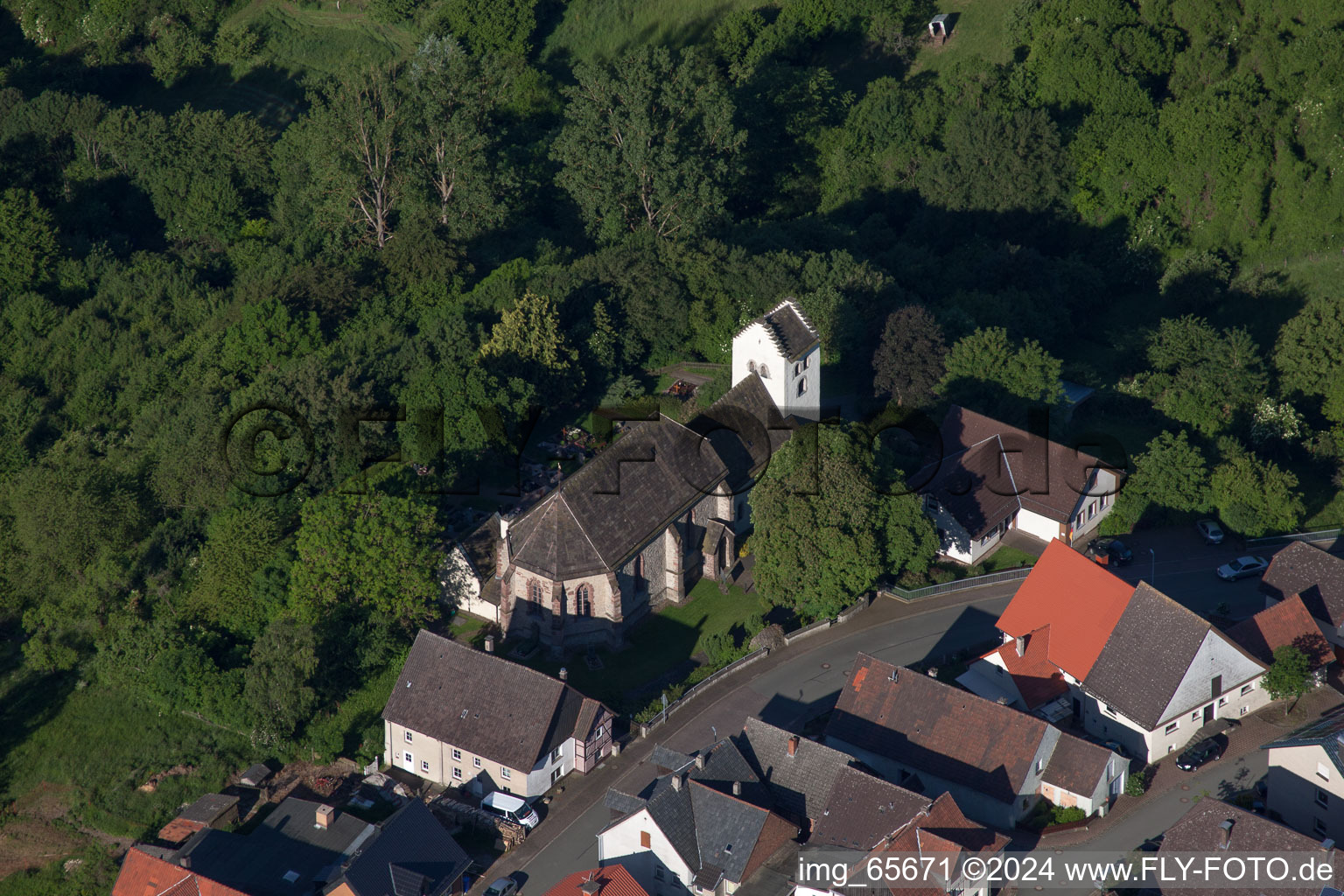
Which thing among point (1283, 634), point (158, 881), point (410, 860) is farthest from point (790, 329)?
point (158, 881)

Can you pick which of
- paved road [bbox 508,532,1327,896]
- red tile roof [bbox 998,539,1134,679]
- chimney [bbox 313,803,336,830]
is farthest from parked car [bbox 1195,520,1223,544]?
chimney [bbox 313,803,336,830]

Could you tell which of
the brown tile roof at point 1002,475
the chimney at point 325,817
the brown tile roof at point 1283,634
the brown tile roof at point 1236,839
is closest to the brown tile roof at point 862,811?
the brown tile roof at point 1236,839

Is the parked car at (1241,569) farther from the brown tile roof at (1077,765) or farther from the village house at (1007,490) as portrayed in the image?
the brown tile roof at (1077,765)

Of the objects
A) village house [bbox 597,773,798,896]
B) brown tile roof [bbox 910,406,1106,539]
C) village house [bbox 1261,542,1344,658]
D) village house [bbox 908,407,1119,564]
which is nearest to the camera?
village house [bbox 597,773,798,896]

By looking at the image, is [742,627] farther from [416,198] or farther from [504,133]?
[504,133]

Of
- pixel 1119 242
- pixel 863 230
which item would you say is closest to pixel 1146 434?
pixel 1119 242

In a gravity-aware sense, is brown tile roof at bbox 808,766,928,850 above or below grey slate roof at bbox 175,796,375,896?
below

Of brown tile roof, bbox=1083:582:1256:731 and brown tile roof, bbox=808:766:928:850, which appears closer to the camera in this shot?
brown tile roof, bbox=808:766:928:850

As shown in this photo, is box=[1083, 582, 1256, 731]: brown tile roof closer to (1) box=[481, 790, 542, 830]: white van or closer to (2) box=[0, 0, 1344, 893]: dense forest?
(2) box=[0, 0, 1344, 893]: dense forest
